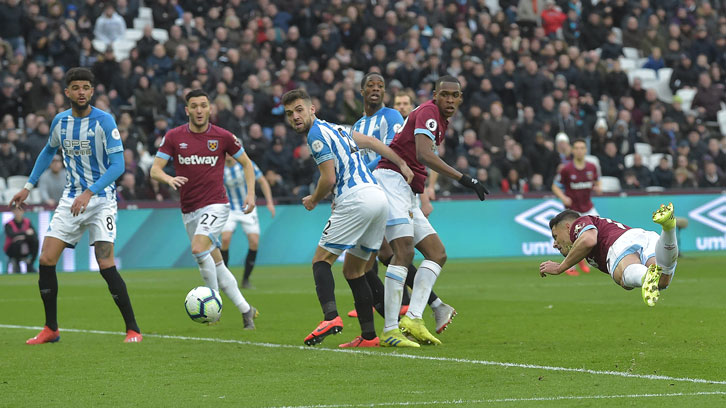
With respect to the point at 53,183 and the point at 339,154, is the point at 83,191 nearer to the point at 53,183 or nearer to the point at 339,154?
the point at 339,154

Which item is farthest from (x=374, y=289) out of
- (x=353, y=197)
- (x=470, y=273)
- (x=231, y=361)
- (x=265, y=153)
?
(x=265, y=153)

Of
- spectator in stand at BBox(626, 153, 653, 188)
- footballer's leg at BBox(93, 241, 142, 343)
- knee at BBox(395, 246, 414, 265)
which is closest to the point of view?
knee at BBox(395, 246, 414, 265)

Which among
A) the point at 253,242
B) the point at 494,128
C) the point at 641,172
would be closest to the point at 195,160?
the point at 253,242

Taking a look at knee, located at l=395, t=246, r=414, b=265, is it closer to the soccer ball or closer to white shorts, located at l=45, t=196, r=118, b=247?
the soccer ball

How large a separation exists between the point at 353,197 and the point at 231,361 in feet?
5.32

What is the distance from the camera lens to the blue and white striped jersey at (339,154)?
8.91m

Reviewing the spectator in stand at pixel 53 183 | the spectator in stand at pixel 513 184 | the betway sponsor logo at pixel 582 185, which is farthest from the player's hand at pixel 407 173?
the spectator in stand at pixel 513 184

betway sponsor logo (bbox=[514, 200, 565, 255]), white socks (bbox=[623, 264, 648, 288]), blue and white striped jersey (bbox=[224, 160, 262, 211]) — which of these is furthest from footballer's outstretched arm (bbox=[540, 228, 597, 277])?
betway sponsor logo (bbox=[514, 200, 565, 255])

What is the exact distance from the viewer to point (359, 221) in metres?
9.02

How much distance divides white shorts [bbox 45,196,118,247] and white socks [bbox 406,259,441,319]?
2868 millimetres

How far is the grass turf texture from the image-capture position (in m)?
6.73

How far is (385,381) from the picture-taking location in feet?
23.8

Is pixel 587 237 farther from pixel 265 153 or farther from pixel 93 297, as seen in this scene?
pixel 265 153

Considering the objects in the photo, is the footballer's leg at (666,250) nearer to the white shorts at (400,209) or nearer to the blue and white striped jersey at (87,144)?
the white shorts at (400,209)
